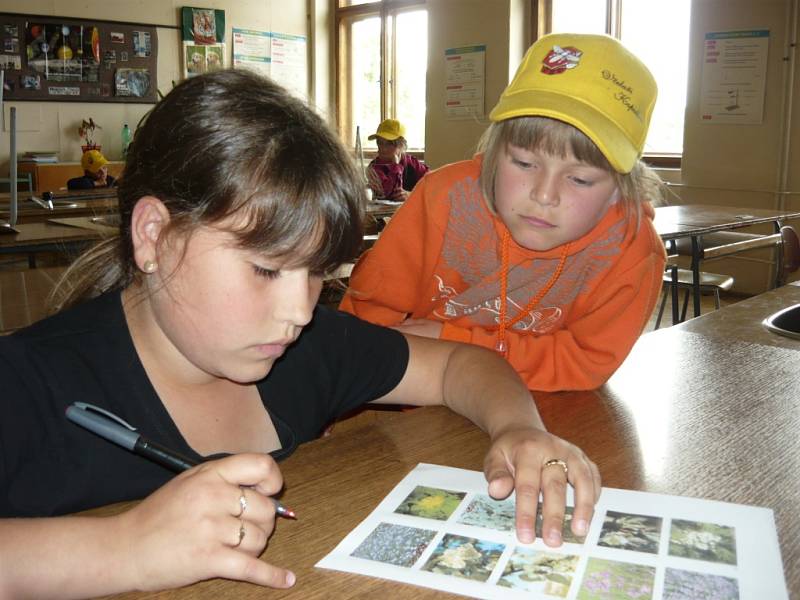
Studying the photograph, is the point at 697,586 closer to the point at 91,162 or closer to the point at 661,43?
the point at 91,162

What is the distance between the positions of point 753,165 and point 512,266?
4775 millimetres

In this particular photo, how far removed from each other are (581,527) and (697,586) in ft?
0.41

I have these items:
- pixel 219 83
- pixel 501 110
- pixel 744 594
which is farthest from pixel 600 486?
pixel 501 110

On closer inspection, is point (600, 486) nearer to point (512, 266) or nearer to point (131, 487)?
point (131, 487)

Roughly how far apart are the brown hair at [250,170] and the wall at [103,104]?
6925 millimetres

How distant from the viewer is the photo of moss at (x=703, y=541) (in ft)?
2.38

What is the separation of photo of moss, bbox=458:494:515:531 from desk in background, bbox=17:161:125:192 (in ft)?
22.8

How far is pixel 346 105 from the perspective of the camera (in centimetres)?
913

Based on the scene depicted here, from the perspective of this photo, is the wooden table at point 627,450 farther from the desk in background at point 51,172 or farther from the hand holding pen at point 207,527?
the desk in background at point 51,172

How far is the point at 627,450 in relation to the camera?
989 mm

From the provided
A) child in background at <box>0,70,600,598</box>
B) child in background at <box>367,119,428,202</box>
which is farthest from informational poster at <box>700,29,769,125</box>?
child in background at <box>0,70,600,598</box>

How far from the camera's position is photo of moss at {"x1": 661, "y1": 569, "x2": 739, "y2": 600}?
2.16 ft

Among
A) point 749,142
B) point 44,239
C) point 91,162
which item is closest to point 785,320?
point 44,239

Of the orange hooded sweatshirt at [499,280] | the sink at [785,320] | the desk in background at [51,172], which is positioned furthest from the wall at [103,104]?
the sink at [785,320]
